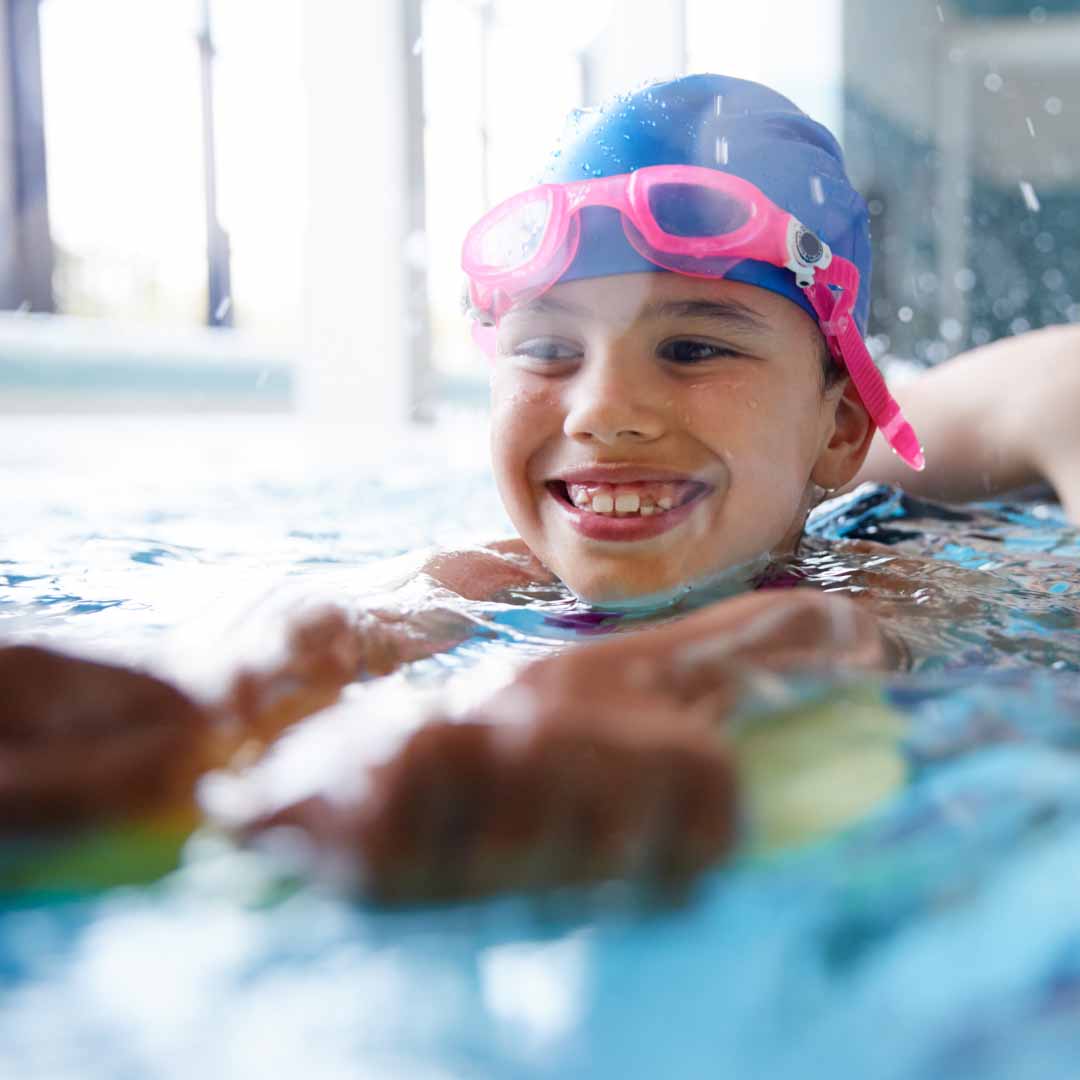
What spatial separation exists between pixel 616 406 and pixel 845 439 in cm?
64

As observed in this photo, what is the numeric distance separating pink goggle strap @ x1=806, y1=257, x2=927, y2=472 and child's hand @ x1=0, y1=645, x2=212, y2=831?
140cm

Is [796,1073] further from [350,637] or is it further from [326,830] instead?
[350,637]

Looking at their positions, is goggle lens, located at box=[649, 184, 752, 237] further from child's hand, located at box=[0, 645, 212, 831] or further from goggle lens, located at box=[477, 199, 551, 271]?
child's hand, located at box=[0, 645, 212, 831]

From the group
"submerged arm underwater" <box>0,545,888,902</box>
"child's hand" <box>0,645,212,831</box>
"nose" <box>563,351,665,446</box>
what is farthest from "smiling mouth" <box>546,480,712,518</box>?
"child's hand" <box>0,645,212,831</box>

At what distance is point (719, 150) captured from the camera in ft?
6.52

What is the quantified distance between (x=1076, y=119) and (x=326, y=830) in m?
18.6

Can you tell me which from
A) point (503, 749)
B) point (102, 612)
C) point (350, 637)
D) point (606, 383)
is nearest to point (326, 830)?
point (503, 749)

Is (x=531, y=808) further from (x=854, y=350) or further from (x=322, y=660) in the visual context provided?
(x=854, y=350)

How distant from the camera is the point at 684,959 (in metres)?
0.68

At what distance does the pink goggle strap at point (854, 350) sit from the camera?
6.67 feet

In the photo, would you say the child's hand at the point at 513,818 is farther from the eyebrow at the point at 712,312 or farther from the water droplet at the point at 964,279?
the water droplet at the point at 964,279

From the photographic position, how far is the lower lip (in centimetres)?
184

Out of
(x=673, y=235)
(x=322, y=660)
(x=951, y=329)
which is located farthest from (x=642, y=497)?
(x=951, y=329)

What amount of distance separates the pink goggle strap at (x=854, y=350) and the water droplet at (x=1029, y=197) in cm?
1611
